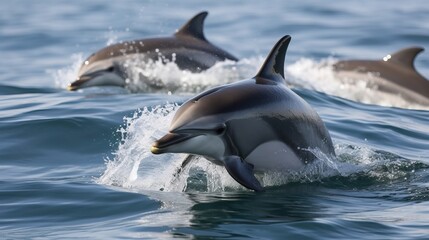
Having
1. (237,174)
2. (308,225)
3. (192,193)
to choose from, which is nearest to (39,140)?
(192,193)

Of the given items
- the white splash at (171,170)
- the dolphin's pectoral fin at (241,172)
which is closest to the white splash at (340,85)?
the white splash at (171,170)

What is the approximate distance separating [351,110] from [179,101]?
2.25m

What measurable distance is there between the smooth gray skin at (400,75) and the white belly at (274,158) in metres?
6.50

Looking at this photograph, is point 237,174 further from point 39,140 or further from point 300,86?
point 300,86

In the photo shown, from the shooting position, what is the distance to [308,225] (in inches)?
290

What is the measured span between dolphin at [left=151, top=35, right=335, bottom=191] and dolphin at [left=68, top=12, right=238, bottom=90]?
5939mm

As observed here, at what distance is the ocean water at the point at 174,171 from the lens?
24.5ft

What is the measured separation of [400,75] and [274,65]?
287 inches

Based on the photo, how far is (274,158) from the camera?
8.36m

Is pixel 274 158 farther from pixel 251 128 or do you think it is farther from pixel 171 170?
pixel 171 170

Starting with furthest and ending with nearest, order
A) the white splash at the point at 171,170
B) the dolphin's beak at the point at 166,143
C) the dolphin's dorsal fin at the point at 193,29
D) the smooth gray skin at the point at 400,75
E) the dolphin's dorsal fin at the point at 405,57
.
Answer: the dolphin's dorsal fin at the point at 405,57
the smooth gray skin at the point at 400,75
the dolphin's dorsal fin at the point at 193,29
the white splash at the point at 171,170
the dolphin's beak at the point at 166,143

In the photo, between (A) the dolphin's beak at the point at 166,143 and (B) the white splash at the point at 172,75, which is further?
(B) the white splash at the point at 172,75

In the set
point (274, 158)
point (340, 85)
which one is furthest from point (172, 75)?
point (274, 158)

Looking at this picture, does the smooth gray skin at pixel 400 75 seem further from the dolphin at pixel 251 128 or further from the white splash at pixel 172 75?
the dolphin at pixel 251 128
